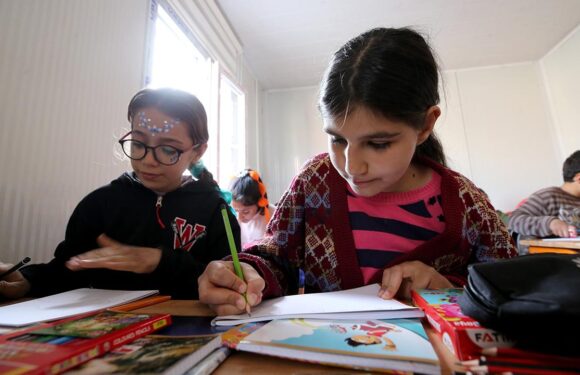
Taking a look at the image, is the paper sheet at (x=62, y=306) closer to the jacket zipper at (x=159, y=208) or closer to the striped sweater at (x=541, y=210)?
the jacket zipper at (x=159, y=208)

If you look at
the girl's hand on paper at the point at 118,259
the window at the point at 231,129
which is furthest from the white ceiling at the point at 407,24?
the girl's hand on paper at the point at 118,259

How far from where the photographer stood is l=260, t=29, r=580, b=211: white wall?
3121mm

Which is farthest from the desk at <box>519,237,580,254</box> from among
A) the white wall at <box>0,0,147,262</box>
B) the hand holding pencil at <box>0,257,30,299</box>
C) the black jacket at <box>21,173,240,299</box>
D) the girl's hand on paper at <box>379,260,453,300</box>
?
the white wall at <box>0,0,147,262</box>

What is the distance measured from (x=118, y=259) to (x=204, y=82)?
6.44 feet

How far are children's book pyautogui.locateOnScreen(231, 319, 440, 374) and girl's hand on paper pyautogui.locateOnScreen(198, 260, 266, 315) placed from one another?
0.09 meters

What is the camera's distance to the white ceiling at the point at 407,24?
2.39 metres

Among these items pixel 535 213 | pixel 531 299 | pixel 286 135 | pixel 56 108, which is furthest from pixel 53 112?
pixel 286 135

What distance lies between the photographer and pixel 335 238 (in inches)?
28.9

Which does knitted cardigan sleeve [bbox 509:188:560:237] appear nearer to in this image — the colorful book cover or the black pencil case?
the black pencil case

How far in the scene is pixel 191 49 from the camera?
2.16 meters

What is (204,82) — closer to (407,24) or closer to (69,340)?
(407,24)

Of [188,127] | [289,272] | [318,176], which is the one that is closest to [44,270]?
[188,127]

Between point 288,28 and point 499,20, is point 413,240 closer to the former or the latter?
point 288,28

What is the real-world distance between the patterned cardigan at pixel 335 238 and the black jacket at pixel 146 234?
7.9 inches
